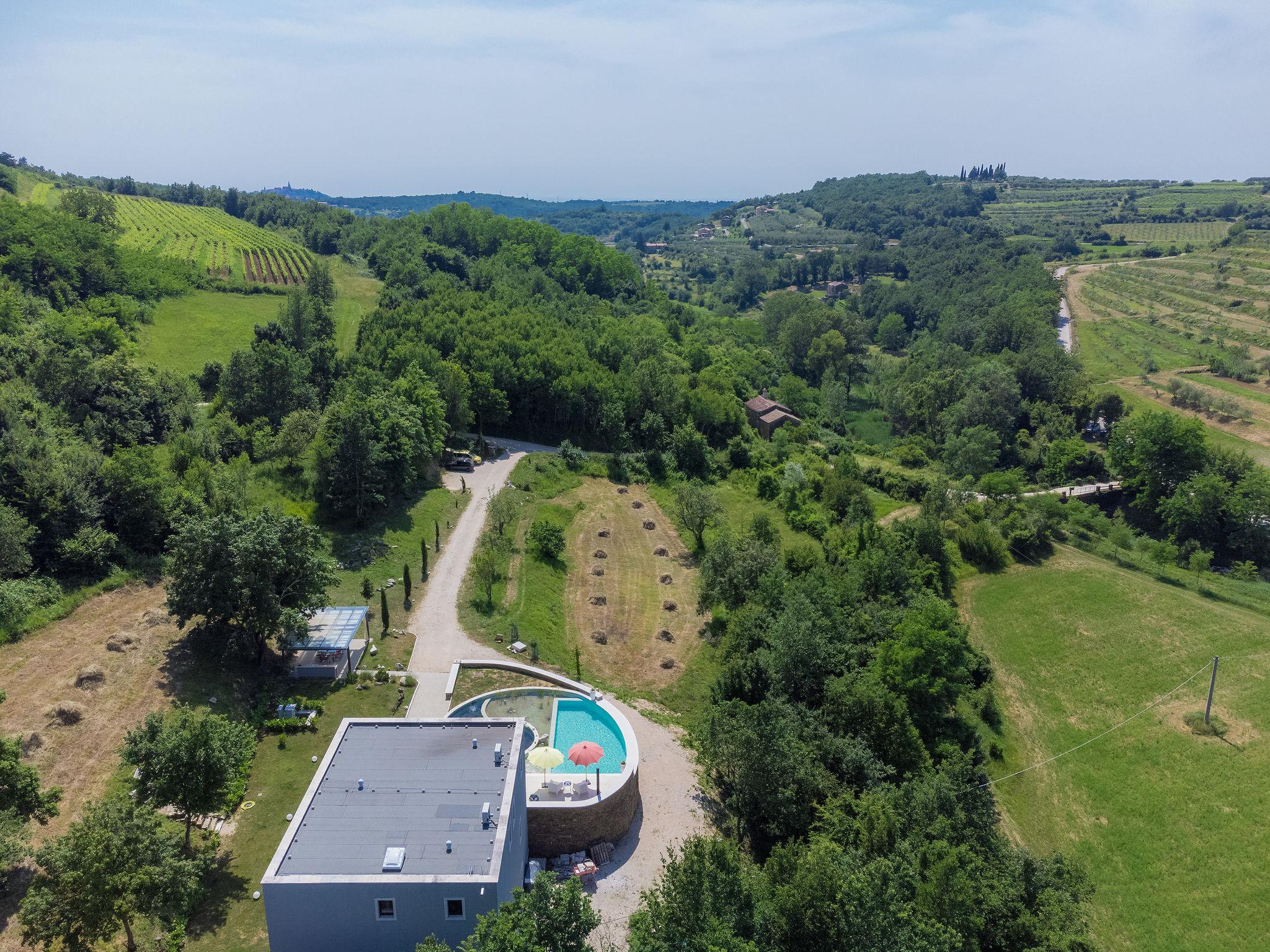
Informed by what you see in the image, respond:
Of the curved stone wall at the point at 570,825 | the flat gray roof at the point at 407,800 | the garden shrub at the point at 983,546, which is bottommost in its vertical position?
the garden shrub at the point at 983,546

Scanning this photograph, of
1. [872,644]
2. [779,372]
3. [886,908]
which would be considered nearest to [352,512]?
[872,644]

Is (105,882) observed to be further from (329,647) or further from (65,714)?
(329,647)

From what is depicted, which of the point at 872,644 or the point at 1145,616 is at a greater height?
the point at 872,644

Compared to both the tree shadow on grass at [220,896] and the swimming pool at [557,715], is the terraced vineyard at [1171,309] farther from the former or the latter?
the tree shadow on grass at [220,896]

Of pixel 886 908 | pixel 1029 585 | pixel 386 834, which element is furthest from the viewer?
pixel 1029 585

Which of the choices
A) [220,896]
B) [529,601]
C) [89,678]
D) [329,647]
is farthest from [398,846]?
[529,601]

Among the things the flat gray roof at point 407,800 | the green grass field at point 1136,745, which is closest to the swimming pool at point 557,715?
the flat gray roof at point 407,800

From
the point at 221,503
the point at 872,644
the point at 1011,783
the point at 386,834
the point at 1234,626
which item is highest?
the point at 221,503

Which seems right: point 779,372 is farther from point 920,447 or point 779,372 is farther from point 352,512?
point 352,512
